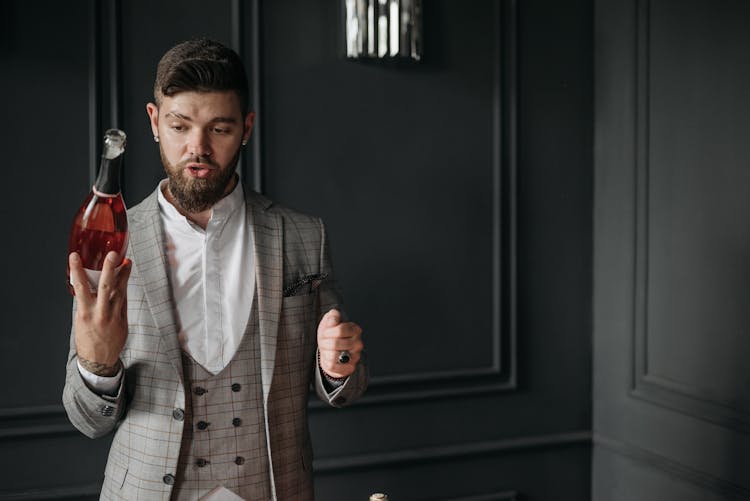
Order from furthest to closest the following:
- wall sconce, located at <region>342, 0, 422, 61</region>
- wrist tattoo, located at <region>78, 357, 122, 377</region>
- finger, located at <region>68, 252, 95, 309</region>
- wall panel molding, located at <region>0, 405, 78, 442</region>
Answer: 1. wall sconce, located at <region>342, 0, 422, 61</region>
2. wall panel molding, located at <region>0, 405, 78, 442</region>
3. wrist tattoo, located at <region>78, 357, 122, 377</region>
4. finger, located at <region>68, 252, 95, 309</region>

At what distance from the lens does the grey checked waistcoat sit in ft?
5.39

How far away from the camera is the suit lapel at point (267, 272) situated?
1.67 metres

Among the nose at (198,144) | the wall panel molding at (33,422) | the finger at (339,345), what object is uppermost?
the nose at (198,144)

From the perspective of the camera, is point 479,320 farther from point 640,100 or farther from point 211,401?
point 211,401

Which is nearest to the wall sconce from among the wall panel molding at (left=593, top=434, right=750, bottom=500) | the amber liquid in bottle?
the amber liquid in bottle

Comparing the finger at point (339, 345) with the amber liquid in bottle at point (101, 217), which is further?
the finger at point (339, 345)

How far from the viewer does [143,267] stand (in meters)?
1.65

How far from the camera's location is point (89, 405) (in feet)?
5.10

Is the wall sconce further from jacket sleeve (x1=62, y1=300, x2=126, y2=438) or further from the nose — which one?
jacket sleeve (x1=62, y1=300, x2=126, y2=438)

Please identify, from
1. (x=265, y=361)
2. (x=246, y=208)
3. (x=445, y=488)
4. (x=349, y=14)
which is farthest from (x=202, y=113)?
(x=445, y=488)

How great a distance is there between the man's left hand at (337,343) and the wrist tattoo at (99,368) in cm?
39

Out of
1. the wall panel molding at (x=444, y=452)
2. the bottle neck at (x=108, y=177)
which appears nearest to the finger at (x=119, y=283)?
the bottle neck at (x=108, y=177)

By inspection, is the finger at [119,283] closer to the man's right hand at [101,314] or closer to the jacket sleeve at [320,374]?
the man's right hand at [101,314]

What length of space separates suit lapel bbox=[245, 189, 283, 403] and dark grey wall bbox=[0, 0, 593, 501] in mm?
477
